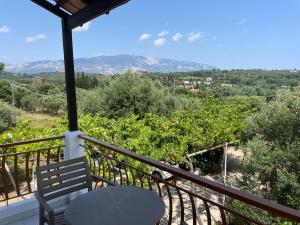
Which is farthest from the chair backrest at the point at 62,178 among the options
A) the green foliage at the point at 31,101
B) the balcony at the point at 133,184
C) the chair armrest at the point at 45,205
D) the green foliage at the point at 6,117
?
the green foliage at the point at 31,101

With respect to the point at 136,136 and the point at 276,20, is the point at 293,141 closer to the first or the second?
the point at 136,136

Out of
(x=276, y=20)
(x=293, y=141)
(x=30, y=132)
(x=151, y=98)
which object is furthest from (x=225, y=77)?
→ (x=30, y=132)

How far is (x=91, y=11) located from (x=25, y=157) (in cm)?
379

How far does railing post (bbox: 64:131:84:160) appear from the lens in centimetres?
379

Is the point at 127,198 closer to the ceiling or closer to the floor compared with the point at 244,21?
closer to the floor

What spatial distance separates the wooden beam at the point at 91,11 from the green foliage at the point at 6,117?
11521mm

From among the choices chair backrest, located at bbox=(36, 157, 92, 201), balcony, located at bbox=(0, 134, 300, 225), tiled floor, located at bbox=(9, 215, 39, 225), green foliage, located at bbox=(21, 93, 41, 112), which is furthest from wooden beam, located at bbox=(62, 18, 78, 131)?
green foliage, located at bbox=(21, 93, 41, 112)

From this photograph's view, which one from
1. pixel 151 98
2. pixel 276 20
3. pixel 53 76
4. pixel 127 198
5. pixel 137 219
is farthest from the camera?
pixel 53 76

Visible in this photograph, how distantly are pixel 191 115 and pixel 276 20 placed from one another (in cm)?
2482

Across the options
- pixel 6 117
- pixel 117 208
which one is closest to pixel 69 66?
pixel 117 208

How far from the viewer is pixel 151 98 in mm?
15055

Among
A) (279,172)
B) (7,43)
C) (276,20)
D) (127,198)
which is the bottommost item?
(279,172)

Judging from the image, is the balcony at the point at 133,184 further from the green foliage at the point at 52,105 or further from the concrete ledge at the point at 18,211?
the green foliage at the point at 52,105

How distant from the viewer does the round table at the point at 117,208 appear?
1.72m
